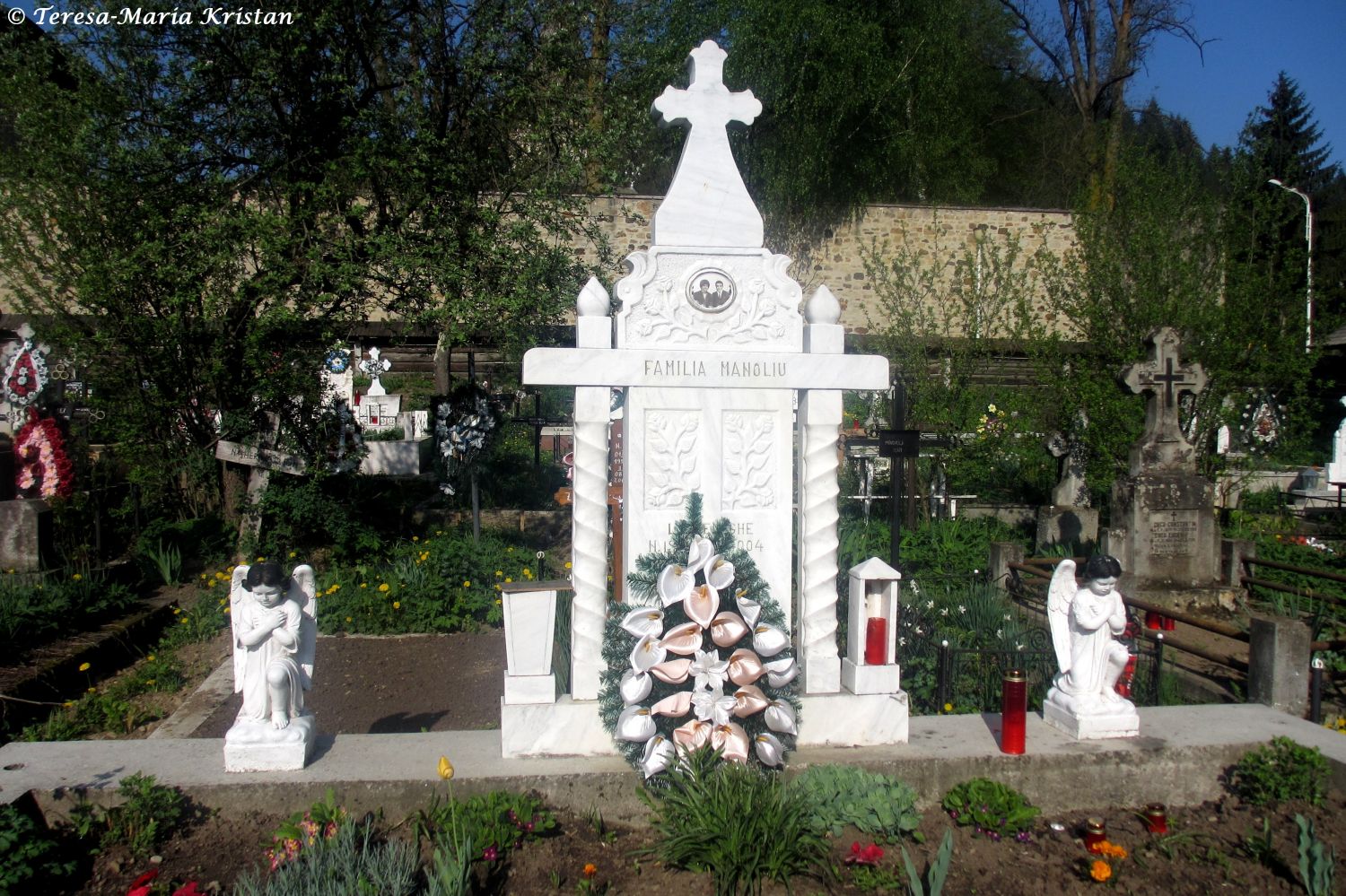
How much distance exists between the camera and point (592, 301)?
5074 millimetres

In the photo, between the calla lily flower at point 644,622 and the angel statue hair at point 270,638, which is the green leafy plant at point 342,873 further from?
the calla lily flower at point 644,622

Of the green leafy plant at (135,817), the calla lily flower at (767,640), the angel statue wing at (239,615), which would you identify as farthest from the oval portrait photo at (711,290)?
the green leafy plant at (135,817)

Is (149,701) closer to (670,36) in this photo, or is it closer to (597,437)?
(597,437)

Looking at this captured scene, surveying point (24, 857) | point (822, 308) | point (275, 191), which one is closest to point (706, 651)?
point (822, 308)

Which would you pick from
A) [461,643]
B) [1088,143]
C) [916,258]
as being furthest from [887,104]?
[461,643]

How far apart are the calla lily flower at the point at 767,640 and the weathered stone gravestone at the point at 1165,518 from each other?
273 inches

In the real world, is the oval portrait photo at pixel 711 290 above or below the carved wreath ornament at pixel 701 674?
above

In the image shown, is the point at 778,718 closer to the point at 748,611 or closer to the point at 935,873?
the point at 748,611

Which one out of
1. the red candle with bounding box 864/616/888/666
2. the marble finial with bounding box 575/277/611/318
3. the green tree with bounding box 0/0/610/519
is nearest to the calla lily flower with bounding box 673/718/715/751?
the red candle with bounding box 864/616/888/666

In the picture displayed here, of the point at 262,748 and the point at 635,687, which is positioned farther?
the point at 635,687

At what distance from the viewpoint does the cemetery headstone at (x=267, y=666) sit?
4.37m

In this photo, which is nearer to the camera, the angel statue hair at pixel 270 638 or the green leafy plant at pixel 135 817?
the green leafy plant at pixel 135 817

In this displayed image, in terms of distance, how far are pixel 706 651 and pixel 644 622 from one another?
322 mm

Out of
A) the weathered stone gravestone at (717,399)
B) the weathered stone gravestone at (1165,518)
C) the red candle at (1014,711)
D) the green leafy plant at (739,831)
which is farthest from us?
the weathered stone gravestone at (1165,518)
